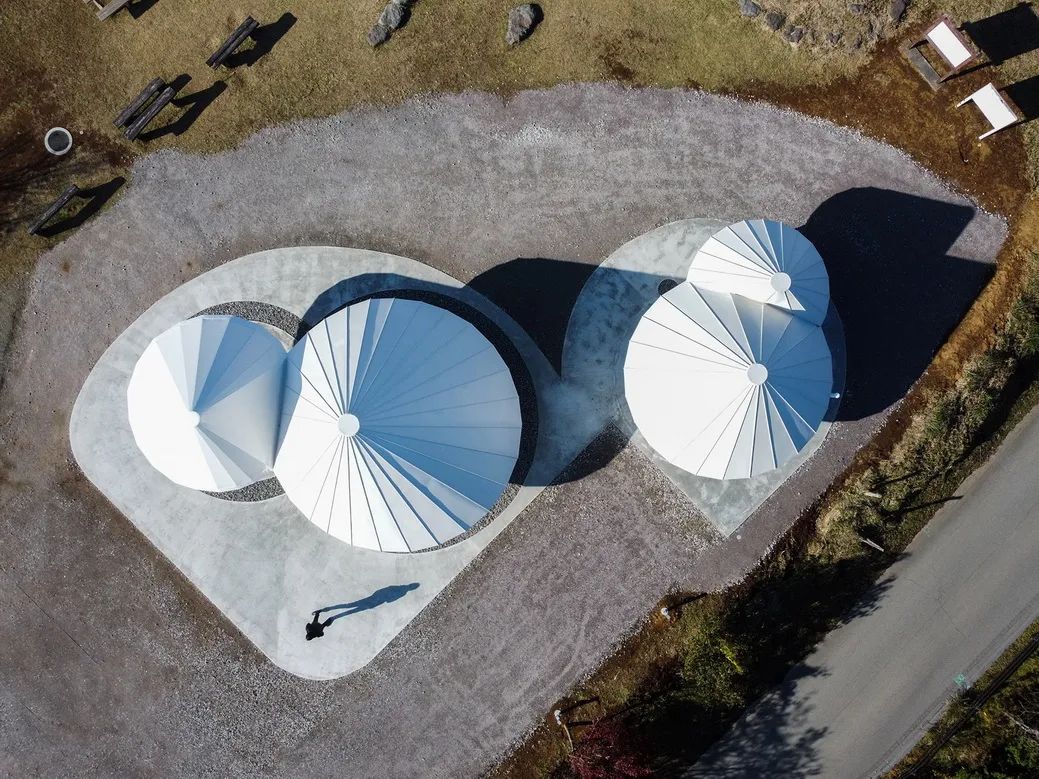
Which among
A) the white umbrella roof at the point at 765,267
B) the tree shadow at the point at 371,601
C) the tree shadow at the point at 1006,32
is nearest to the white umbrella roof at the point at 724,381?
the white umbrella roof at the point at 765,267

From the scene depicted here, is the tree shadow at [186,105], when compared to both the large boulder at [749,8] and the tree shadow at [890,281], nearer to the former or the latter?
the large boulder at [749,8]

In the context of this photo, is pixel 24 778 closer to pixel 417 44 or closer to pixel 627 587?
pixel 627 587

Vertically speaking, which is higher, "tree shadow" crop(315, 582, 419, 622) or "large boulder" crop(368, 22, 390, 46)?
"large boulder" crop(368, 22, 390, 46)

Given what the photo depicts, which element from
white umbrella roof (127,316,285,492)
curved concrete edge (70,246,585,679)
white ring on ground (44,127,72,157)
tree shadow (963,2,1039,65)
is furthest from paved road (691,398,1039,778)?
white ring on ground (44,127,72,157)

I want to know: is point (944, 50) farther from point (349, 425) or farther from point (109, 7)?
point (109, 7)

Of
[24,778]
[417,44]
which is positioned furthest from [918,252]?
[24,778]

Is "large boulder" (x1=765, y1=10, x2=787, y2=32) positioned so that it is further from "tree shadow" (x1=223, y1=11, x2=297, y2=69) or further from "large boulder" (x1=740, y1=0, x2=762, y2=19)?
"tree shadow" (x1=223, y1=11, x2=297, y2=69)
